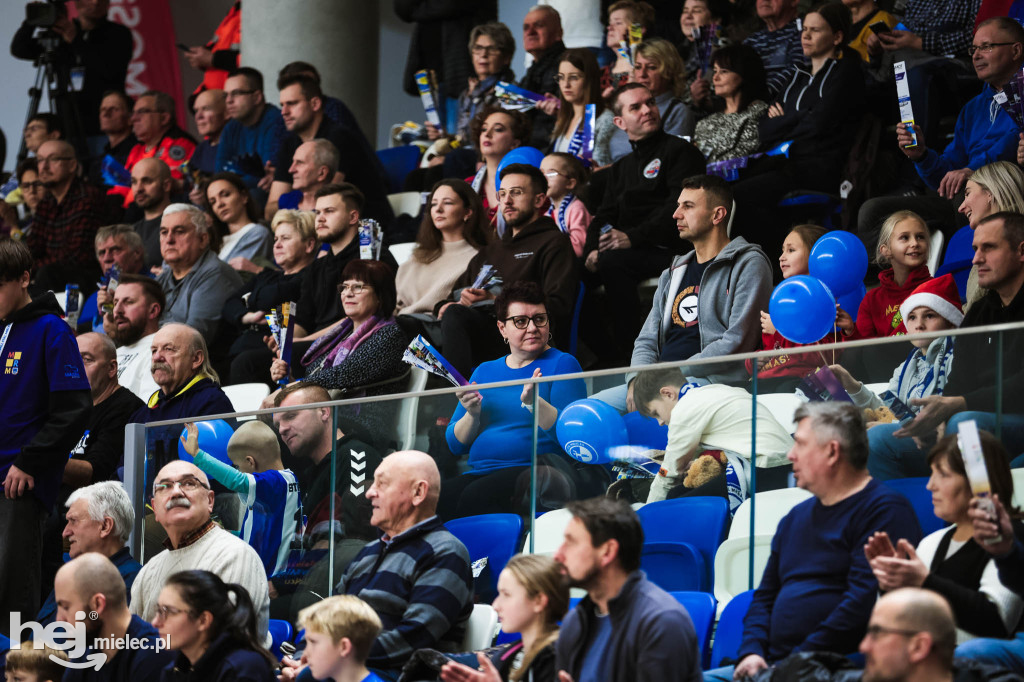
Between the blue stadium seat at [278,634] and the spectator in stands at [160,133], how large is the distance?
4839mm

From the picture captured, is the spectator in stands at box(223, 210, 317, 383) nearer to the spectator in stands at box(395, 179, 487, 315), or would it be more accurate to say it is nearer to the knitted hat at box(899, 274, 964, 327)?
the spectator in stands at box(395, 179, 487, 315)

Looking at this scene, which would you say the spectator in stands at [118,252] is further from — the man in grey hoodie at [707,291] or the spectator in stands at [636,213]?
the man in grey hoodie at [707,291]

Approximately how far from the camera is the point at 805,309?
4344mm

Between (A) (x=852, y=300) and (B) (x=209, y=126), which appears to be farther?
(B) (x=209, y=126)

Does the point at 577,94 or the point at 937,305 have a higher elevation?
the point at 577,94

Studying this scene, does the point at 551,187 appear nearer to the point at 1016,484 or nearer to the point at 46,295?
the point at 46,295

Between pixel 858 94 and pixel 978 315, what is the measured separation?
2385 millimetres

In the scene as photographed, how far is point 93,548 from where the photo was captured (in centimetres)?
458

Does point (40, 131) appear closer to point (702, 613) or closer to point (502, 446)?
point (502, 446)

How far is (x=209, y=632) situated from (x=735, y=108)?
3545 mm

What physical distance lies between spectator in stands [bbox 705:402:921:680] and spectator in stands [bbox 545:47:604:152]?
3.65 m

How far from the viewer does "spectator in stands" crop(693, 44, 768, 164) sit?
20.8 ft

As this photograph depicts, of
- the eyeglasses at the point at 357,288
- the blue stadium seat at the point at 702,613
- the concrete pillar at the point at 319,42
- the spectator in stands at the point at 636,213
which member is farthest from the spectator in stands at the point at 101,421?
the concrete pillar at the point at 319,42

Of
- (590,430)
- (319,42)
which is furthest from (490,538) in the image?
(319,42)
